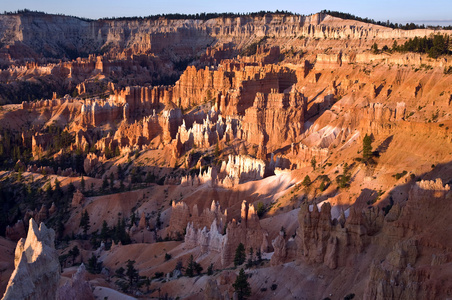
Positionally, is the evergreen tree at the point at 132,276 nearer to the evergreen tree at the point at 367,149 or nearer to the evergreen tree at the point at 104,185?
the evergreen tree at the point at 367,149

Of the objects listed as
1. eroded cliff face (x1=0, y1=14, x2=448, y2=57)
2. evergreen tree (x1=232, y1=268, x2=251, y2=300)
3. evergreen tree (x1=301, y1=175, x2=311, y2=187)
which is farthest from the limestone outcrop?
eroded cliff face (x1=0, y1=14, x2=448, y2=57)

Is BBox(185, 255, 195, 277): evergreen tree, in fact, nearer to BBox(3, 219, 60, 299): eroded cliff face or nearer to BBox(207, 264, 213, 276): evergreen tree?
BBox(207, 264, 213, 276): evergreen tree

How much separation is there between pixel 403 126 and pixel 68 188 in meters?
39.6

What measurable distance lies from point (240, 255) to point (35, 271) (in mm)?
18237

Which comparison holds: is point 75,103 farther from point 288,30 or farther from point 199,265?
point 199,265

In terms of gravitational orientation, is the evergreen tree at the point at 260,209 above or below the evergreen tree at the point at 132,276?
above

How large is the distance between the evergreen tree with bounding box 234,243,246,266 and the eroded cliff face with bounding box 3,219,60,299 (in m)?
15.8

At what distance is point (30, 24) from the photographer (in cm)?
19438

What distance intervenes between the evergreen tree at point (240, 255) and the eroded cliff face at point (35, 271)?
15.8 m

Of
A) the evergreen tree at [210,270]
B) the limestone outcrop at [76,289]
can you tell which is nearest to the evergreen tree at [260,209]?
the evergreen tree at [210,270]

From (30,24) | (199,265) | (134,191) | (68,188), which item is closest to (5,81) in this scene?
(68,188)

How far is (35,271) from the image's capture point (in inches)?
764

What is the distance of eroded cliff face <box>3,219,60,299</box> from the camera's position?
1862cm

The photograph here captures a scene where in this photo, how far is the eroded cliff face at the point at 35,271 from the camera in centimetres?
1862
